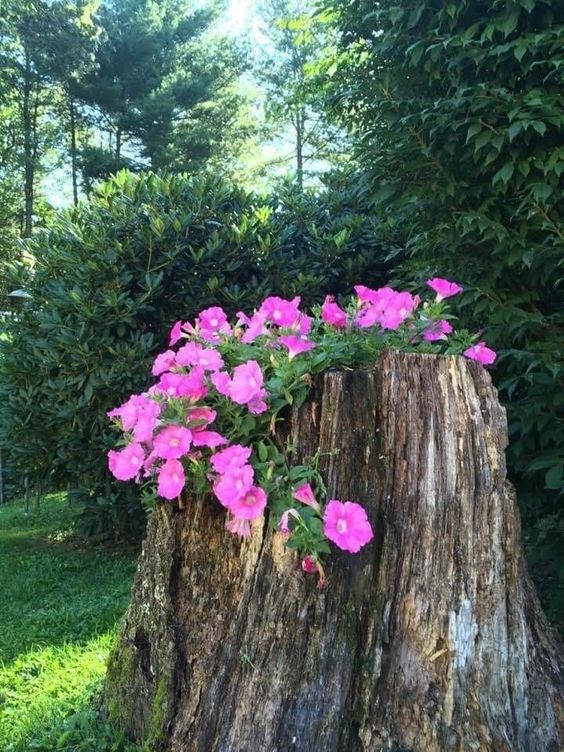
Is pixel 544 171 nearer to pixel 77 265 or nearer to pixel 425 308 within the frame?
pixel 425 308

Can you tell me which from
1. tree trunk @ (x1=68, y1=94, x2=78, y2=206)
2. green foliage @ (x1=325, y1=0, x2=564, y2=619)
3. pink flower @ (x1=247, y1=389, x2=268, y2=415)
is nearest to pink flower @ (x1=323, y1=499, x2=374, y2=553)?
pink flower @ (x1=247, y1=389, x2=268, y2=415)

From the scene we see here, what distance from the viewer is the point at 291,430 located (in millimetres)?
1785

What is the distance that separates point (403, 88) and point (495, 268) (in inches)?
38.0

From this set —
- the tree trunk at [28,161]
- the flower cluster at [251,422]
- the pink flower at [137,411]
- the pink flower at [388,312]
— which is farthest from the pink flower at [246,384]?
the tree trunk at [28,161]

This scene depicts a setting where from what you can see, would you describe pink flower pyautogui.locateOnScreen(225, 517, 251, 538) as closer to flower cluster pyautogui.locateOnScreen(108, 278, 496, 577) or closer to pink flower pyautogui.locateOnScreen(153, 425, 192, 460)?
flower cluster pyautogui.locateOnScreen(108, 278, 496, 577)

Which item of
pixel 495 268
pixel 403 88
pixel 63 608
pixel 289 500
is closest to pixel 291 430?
pixel 289 500

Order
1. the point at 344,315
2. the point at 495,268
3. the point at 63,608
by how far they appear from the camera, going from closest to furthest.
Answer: the point at 344,315
the point at 495,268
the point at 63,608

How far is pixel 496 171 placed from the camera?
283 cm

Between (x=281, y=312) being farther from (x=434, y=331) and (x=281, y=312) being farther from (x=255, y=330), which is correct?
(x=434, y=331)

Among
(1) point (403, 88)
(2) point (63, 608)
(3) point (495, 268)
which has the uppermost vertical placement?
(1) point (403, 88)

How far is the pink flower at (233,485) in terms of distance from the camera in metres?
1.57

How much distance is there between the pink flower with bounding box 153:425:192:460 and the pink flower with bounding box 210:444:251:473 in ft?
0.27

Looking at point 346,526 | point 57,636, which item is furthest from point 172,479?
point 57,636

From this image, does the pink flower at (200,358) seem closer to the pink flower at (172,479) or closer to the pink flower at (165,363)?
the pink flower at (165,363)
